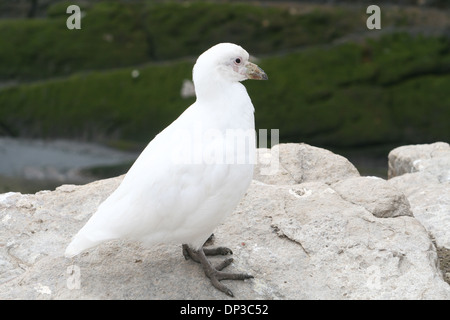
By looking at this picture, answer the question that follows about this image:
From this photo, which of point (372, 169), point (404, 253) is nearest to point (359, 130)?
point (372, 169)

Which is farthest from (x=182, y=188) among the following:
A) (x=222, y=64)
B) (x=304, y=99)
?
(x=304, y=99)

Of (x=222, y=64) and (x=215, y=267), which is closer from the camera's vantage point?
(x=222, y=64)

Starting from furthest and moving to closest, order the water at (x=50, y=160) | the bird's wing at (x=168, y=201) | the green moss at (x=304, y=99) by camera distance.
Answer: the green moss at (x=304, y=99) → the water at (x=50, y=160) → the bird's wing at (x=168, y=201)

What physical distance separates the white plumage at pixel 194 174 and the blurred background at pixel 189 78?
6.14m

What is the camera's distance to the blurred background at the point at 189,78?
10.8 meters

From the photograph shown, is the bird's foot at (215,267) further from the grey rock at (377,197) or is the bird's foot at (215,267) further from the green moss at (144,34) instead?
the green moss at (144,34)

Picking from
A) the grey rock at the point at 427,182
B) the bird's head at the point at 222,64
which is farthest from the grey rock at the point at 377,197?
the bird's head at the point at 222,64

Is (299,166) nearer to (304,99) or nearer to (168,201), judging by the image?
(168,201)

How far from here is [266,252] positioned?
477 cm

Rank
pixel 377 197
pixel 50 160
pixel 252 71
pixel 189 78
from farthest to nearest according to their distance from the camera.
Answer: pixel 189 78
pixel 50 160
pixel 377 197
pixel 252 71

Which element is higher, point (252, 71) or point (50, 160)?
point (252, 71)

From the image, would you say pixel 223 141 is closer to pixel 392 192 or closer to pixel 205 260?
pixel 205 260

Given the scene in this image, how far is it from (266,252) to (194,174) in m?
0.92

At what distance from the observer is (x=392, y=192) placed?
17.1 feet
